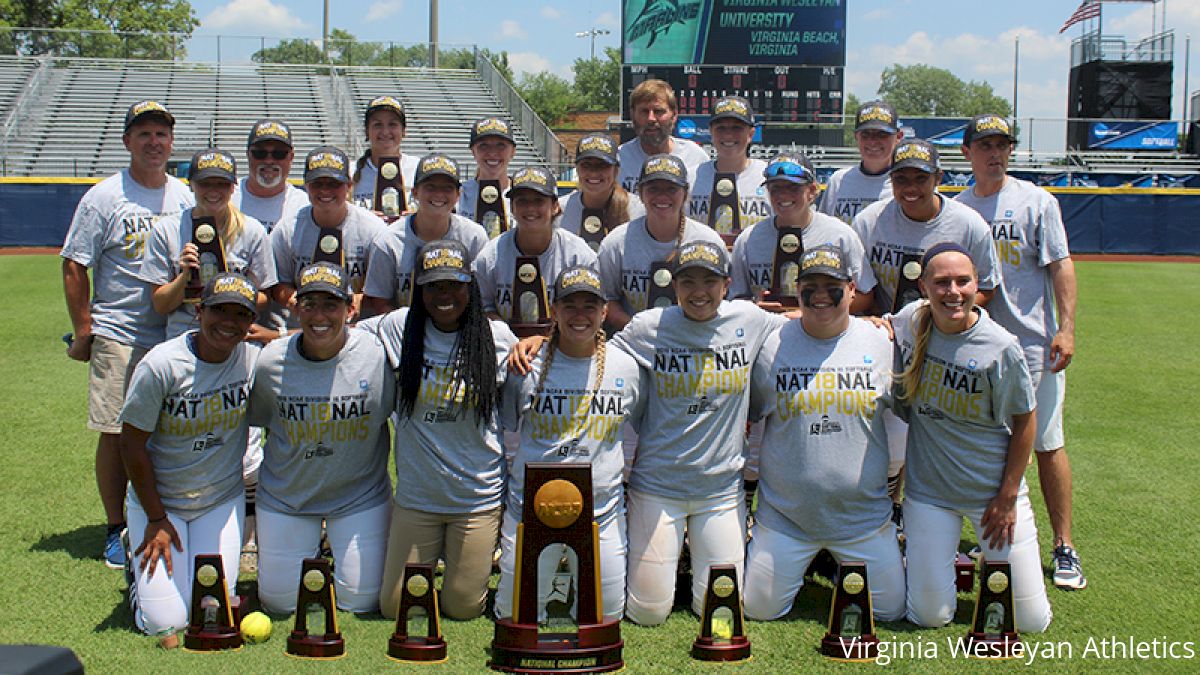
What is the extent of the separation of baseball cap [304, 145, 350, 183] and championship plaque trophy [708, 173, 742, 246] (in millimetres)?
2116

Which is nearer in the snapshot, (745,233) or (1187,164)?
(745,233)

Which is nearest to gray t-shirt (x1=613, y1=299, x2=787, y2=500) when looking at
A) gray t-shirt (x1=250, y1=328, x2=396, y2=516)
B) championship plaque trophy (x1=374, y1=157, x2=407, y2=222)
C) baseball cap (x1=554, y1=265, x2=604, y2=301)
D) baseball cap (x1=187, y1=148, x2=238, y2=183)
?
baseball cap (x1=554, y1=265, x2=604, y2=301)

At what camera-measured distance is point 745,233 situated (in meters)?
5.97

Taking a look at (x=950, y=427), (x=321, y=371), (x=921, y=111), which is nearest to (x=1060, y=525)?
(x=950, y=427)

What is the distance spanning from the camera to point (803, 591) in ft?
18.0

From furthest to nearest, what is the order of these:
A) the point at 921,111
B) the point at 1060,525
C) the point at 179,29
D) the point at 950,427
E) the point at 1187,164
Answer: the point at 921,111, the point at 179,29, the point at 1187,164, the point at 1060,525, the point at 950,427

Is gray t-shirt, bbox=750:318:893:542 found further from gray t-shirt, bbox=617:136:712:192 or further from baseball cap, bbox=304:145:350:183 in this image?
baseball cap, bbox=304:145:350:183

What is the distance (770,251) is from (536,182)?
51.8 inches

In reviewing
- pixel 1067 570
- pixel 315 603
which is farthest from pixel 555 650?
pixel 1067 570

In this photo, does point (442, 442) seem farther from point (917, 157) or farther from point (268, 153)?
point (917, 157)

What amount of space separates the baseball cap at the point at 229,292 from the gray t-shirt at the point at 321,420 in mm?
358

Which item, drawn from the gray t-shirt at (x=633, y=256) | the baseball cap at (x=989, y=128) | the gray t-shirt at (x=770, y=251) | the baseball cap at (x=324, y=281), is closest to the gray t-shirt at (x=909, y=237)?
the gray t-shirt at (x=770, y=251)

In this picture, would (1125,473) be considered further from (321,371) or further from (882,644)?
(321,371)

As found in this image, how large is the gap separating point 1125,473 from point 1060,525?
2345 mm
